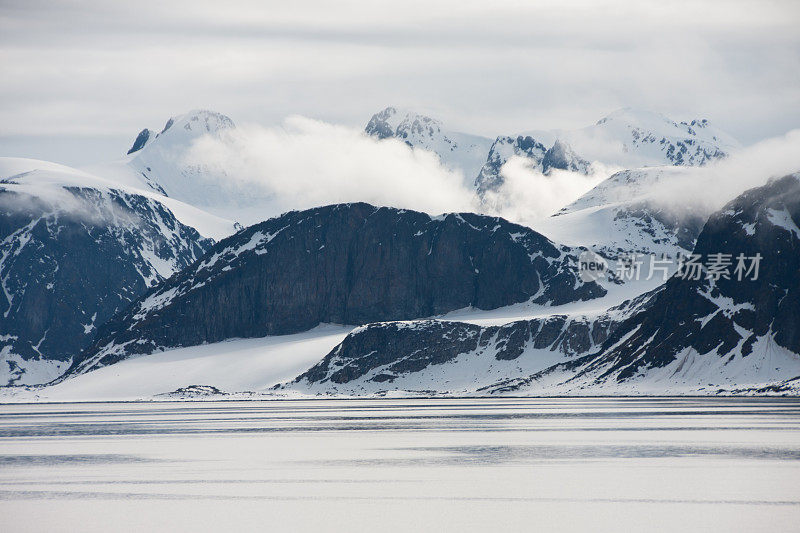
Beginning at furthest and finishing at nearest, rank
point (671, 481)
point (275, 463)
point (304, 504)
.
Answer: point (275, 463), point (671, 481), point (304, 504)

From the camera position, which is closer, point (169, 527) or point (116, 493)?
point (169, 527)

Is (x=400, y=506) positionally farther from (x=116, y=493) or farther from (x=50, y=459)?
(x=50, y=459)

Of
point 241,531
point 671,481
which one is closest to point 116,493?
point 241,531

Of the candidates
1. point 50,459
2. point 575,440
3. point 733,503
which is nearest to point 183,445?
point 50,459

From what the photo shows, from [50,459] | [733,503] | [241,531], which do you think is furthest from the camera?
[50,459]

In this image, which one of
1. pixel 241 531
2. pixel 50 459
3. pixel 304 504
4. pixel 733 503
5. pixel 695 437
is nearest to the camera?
pixel 241 531

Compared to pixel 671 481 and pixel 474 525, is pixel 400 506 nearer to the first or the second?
pixel 474 525
